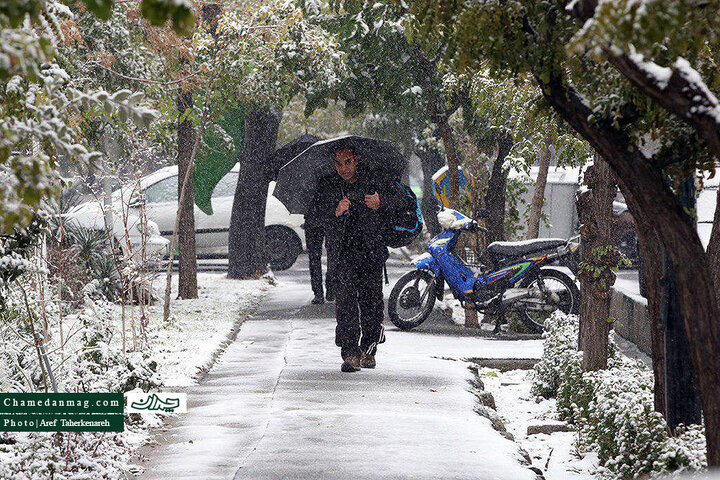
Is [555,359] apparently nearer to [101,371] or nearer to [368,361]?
[368,361]

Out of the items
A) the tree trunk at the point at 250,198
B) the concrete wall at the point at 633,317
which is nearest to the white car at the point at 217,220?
the tree trunk at the point at 250,198

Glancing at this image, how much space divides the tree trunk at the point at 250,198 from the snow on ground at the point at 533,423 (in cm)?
937

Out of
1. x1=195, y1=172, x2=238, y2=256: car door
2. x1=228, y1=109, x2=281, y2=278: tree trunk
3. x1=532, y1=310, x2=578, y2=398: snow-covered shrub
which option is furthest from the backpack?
x1=195, y1=172, x2=238, y2=256: car door

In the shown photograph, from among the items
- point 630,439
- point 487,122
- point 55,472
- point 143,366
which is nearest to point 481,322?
point 487,122

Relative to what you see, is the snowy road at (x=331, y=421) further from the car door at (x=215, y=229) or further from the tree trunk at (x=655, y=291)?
the car door at (x=215, y=229)

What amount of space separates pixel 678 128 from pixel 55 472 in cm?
345

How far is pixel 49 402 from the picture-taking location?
548 cm

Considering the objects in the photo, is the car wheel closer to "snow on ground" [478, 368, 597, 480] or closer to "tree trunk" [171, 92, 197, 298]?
"tree trunk" [171, 92, 197, 298]

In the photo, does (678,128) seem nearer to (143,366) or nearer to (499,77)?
(499,77)

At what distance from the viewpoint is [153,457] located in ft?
20.7

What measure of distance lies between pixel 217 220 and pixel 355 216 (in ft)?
41.8

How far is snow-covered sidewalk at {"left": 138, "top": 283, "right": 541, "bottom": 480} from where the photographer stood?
5938 mm

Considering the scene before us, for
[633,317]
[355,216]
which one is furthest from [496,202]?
[355,216]

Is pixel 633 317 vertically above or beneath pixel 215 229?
beneath
